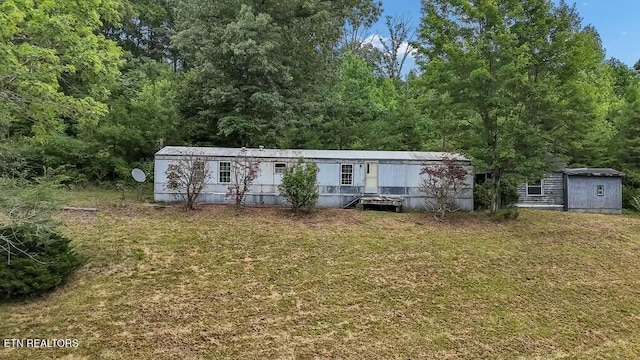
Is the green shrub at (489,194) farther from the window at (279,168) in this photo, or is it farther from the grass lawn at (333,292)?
the window at (279,168)

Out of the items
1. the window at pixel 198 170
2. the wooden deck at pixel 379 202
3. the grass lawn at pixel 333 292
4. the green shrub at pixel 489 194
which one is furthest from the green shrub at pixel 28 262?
the green shrub at pixel 489 194

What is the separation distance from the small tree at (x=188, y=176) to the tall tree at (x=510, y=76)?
29.6ft

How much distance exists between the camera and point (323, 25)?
20.9 meters

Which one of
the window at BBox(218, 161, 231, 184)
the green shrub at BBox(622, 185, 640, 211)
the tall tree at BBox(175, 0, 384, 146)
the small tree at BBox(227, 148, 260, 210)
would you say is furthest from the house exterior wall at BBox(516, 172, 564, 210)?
the window at BBox(218, 161, 231, 184)

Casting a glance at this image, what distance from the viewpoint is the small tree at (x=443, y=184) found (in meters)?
13.8

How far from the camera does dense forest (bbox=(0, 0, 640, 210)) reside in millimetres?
7248

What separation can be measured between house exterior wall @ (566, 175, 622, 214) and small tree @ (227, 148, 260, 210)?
13754mm

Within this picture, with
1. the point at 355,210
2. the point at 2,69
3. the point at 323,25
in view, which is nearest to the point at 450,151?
the point at 355,210

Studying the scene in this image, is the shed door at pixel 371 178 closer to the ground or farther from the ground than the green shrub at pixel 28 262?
farther from the ground

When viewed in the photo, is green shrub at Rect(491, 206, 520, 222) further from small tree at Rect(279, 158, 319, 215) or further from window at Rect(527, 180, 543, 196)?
small tree at Rect(279, 158, 319, 215)

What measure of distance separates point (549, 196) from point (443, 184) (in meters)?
7.53

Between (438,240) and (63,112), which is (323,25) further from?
(63,112)

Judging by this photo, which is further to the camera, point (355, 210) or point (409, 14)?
point (409, 14)

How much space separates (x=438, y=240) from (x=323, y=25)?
13.7m
